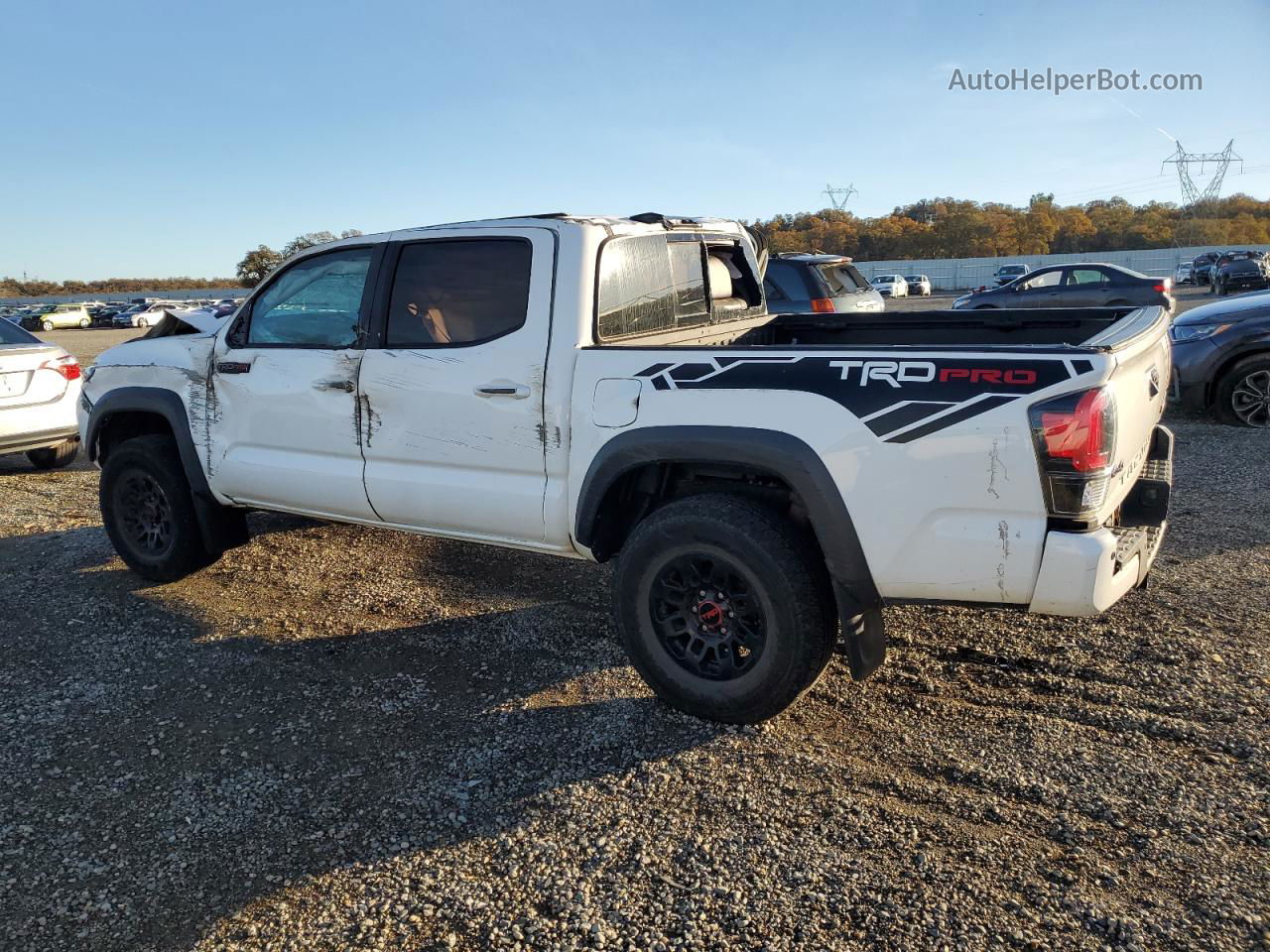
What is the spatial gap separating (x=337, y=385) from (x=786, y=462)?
2.28 metres

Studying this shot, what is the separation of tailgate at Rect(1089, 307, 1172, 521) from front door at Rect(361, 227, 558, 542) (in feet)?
6.71

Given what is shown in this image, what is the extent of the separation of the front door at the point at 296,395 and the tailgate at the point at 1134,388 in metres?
3.14

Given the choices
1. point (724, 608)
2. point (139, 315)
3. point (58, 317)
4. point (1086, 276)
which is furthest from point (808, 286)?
point (58, 317)

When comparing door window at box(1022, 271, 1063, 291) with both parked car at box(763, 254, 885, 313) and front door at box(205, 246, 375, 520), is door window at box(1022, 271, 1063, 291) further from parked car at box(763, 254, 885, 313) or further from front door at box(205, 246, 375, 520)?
front door at box(205, 246, 375, 520)

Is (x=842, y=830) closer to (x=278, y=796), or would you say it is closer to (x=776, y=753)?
(x=776, y=753)

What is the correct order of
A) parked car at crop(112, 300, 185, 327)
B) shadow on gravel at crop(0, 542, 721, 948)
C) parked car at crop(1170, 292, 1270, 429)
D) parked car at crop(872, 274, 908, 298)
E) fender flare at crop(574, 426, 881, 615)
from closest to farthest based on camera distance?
shadow on gravel at crop(0, 542, 721, 948) → fender flare at crop(574, 426, 881, 615) → parked car at crop(1170, 292, 1270, 429) → parked car at crop(872, 274, 908, 298) → parked car at crop(112, 300, 185, 327)

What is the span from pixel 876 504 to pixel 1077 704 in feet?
4.29

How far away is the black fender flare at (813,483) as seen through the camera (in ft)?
10.1

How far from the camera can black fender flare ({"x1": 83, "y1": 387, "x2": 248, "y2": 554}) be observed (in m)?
4.93

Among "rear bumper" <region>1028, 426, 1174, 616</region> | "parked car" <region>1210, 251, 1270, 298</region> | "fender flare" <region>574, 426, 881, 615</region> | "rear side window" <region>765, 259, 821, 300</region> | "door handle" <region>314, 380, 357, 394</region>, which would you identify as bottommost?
"rear bumper" <region>1028, 426, 1174, 616</region>

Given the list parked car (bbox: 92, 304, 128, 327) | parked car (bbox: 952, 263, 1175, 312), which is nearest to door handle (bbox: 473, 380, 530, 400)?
parked car (bbox: 952, 263, 1175, 312)

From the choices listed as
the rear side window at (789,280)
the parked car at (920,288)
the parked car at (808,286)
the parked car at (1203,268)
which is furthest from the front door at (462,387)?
the parked car at (920,288)

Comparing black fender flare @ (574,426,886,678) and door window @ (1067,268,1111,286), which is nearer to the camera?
black fender flare @ (574,426,886,678)

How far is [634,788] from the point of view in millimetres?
3076
